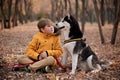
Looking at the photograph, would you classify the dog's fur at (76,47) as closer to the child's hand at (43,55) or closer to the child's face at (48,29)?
the child's face at (48,29)

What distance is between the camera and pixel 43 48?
6.83 meters

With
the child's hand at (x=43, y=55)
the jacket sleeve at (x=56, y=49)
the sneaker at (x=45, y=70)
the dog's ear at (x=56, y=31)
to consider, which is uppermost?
the dog's ear at (x=56, y=31)

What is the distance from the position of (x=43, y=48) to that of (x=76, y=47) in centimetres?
78

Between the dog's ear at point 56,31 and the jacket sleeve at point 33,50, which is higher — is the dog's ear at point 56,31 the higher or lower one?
the higher one

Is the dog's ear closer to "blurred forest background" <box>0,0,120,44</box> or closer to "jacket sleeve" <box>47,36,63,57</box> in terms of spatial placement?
"jacket sleeve" <box>47,36,63,57</box>

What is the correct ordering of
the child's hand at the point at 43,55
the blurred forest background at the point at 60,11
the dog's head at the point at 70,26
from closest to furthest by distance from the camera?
the dog's head at the point at 70,26, the child's hand at the point at 43,55, the blurred forest background at the point at 60,11

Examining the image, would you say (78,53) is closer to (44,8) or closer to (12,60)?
(12,60)

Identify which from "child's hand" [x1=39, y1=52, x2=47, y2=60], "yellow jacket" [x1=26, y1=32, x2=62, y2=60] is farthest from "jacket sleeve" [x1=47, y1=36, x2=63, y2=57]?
"child's hand" [x1=39, y1=52, x2=47, y2=60]

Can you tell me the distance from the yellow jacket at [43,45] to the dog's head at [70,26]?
366mm

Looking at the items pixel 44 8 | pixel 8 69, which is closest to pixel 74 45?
pixel 8 69

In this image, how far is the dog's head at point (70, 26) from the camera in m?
6.58

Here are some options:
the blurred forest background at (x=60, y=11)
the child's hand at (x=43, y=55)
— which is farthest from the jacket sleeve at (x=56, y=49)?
the blurred forest background at (x=60, y=11)

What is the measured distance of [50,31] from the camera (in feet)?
22.0

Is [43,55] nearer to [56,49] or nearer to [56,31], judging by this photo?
[56,49]
